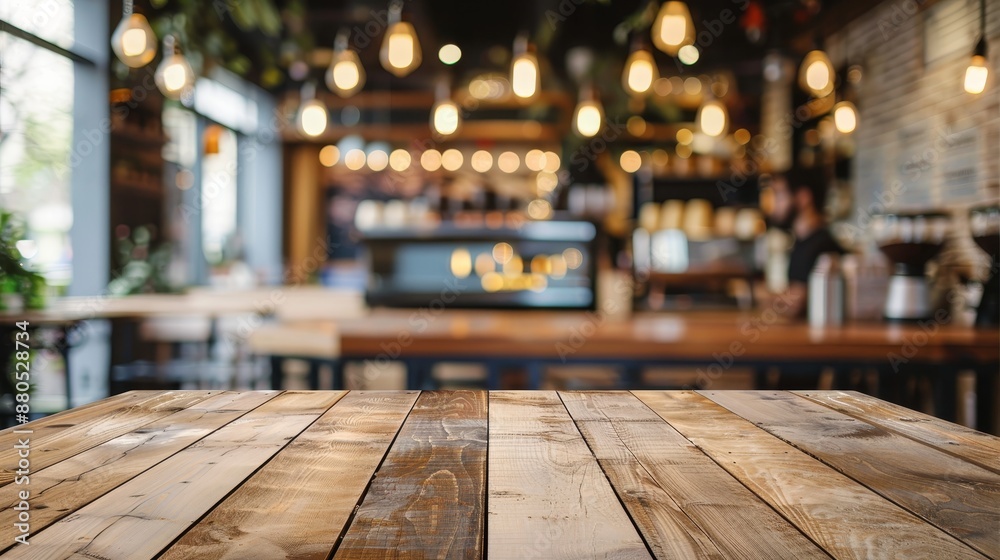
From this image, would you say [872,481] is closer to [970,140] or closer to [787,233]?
[970,140]

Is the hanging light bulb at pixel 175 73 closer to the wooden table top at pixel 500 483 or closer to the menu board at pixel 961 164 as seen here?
the wooden table top at pixel 500 483

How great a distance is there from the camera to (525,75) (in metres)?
3.58

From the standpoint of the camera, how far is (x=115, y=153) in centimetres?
547

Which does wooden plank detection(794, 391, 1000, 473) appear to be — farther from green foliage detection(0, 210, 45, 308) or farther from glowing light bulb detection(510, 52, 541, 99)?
green foliage detection(0, 210, 45, 308)

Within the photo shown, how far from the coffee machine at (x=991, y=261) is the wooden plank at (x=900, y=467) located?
2.15 metres

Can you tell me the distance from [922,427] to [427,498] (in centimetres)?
95

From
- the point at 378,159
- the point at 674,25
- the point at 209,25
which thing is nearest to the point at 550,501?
the point at 674,25

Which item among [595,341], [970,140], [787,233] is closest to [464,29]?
[787,233]

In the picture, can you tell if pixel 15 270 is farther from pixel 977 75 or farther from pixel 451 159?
pixel 451 159

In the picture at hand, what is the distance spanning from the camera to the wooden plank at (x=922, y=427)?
1.10 m

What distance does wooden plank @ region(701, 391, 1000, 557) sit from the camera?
2.64 ft

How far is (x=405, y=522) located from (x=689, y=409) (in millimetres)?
810

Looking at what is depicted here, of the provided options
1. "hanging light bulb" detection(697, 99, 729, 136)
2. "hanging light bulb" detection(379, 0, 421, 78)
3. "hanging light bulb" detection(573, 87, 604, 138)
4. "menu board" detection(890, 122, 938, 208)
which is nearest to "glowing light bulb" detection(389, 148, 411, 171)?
"hanging light bulb" detection(697, 99, 729, 136)

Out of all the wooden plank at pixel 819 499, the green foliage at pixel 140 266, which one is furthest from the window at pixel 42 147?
the wooden plank at pixel 819 499
